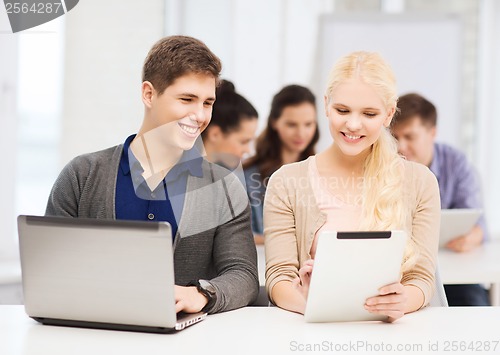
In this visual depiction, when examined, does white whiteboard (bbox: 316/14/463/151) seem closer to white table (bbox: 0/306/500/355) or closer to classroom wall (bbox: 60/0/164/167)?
classroom wall (bbox: 60/0/164/167)

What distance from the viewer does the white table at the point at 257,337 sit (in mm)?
1528

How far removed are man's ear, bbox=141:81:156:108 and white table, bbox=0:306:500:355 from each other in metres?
0.59

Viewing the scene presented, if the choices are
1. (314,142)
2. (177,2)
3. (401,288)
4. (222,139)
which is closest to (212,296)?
(401,288)

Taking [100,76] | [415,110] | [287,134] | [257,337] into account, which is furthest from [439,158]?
[257,337]

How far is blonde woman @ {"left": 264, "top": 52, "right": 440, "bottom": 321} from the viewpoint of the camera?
1.96 meters

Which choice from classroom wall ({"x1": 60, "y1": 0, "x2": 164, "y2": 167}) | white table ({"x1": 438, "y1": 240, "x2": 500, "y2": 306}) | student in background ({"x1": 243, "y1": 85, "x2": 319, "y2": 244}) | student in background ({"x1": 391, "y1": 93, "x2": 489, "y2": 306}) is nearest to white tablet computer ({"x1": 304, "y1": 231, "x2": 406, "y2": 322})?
white table ({"x1": 438, "y1": 240, "x2": 500, "y2": 306})

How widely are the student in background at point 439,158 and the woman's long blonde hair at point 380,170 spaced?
1.25 meters

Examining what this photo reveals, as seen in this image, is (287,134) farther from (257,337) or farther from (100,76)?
(257,337)

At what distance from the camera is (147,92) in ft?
6.47

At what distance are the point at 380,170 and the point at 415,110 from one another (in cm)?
154

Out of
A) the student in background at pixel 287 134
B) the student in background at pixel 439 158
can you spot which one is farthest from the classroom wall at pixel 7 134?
the student in background at pixel 439 158

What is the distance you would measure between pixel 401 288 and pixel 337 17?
3.40 metres

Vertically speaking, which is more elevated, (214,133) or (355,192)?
(214,133)

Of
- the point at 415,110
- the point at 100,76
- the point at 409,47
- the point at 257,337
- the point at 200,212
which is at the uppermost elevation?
the point at 409,47
